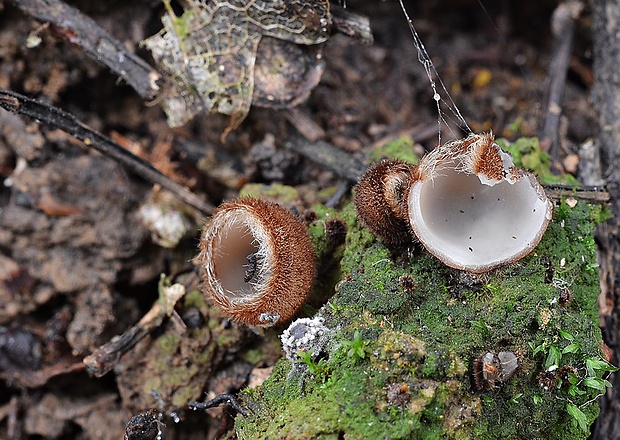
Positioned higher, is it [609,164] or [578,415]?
[609,164]

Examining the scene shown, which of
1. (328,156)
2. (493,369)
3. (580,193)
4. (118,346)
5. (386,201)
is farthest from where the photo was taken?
(328,156)

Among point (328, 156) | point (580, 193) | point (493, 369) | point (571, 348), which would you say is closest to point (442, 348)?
point (493, 369)

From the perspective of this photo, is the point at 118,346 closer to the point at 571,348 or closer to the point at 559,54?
the point at 571,348

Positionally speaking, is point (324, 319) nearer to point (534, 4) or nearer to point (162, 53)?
point (162, 53)

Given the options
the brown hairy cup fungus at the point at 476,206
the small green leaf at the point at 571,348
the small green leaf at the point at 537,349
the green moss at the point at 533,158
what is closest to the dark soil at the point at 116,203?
the green moss at the point at 533,158

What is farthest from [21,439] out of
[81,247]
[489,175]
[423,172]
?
[489,175]

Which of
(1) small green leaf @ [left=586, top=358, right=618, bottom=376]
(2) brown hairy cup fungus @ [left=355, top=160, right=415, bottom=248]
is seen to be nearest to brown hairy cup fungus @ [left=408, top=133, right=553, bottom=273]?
(2) brown hairy cup fungus @ [left=355, top=160, right=415, bottom=248]
